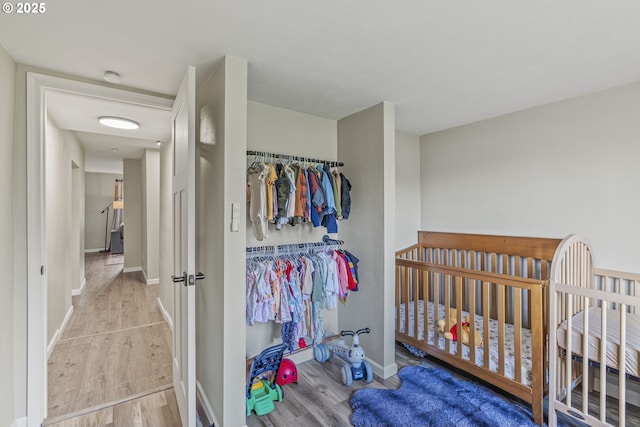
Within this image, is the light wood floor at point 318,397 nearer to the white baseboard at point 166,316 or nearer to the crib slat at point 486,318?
the crib slat at point 486,318

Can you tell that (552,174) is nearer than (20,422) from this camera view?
No

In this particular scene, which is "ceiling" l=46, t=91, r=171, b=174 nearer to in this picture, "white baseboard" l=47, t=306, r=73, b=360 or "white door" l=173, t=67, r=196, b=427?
"white door" l=173, t=67, r=196, b=427

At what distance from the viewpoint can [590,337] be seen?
1.77m

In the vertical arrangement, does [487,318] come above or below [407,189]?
below

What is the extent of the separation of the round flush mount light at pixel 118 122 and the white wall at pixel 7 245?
1.16 m

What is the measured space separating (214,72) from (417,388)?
264 cm

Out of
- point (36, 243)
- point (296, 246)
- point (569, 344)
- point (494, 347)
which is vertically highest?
point (36, 243)

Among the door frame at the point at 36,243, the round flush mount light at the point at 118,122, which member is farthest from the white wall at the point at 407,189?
the door frame at the point at 36,243

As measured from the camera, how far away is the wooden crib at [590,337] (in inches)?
63.8

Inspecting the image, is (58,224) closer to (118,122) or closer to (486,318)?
(118,122)

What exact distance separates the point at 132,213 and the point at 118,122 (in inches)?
142

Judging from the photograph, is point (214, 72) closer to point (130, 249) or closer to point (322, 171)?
point (322, 171)

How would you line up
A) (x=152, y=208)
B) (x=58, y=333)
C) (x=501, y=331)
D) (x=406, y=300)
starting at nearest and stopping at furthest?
1. (x=501, y=331)
2. (x=406, y=300)
3. (x=58, y=333)
4. (x=152, y=208)

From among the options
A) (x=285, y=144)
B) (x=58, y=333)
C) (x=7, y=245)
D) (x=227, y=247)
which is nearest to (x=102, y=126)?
(x=7, y=245)
